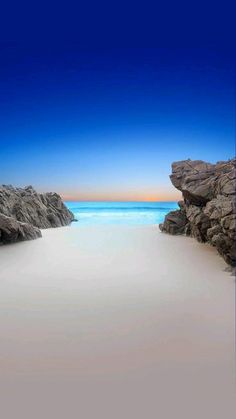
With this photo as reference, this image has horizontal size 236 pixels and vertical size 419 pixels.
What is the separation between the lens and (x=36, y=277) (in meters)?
6.29

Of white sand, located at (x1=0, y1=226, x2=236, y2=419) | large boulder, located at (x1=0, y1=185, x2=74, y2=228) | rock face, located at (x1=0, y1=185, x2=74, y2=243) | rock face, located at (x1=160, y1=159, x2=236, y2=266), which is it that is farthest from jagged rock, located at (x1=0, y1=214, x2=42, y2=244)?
rock face, located at (x1=160, y1=159, x2=236, y2=266)

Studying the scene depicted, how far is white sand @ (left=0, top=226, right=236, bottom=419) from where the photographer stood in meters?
2.53

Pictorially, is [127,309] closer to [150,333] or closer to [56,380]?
[150,333]

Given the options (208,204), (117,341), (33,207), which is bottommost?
(117,341)

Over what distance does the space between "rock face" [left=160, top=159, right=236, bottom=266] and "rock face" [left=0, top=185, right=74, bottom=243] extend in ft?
21.0

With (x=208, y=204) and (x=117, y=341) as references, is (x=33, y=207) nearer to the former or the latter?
(x=208, y=204)

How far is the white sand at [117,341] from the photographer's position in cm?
253

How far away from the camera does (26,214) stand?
1552cm

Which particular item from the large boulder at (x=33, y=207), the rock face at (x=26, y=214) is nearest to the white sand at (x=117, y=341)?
the rock face at (x=26, y=214)

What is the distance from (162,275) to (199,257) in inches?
85.4

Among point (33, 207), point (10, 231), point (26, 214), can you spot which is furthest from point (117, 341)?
point (33, 207)

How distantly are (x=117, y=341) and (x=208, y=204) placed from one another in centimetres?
593

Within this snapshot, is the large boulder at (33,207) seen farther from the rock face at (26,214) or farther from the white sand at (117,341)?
the white sand at (117,341)

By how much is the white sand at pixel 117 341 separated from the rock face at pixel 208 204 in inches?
35.0
